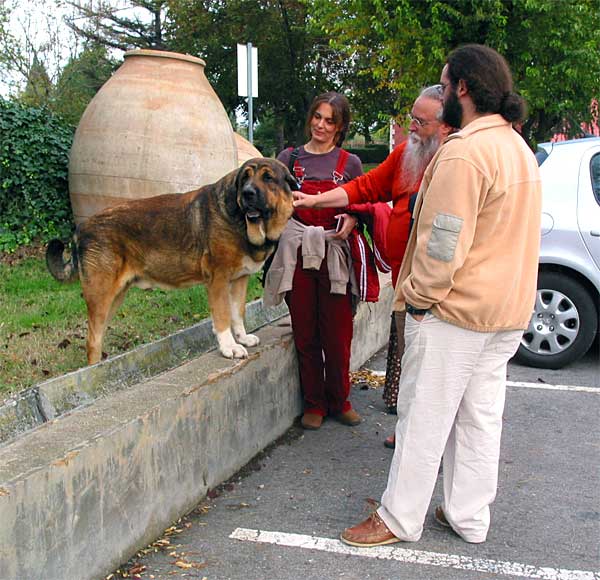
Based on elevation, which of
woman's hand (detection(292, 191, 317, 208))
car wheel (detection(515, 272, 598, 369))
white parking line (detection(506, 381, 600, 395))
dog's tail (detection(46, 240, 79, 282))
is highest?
woman's hand (detection(292, 191, 317, 208))

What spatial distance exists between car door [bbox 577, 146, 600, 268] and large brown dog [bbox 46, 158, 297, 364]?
10.6ft

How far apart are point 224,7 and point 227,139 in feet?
85.5

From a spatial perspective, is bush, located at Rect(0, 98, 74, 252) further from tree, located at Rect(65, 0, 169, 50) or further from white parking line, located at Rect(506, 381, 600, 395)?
tree, located at Rect(65, 0, 169, 50)

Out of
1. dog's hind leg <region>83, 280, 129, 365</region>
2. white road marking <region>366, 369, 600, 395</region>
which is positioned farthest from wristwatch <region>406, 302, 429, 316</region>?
white road marking <region>366, 369, 600, 395</region>

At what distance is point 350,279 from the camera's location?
5027 mm

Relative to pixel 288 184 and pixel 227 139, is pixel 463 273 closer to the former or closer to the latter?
pixel 288 184

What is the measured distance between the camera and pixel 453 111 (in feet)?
10.9

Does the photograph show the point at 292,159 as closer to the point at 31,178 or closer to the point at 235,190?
the point at 235,190

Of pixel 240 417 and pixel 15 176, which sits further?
pixel 15 176

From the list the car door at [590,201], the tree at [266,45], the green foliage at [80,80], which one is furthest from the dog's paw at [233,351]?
the tree at [266,45]

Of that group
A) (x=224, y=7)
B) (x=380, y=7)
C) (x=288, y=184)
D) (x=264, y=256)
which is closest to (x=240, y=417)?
(x=264, y=256)

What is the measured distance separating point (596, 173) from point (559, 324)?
1.43m

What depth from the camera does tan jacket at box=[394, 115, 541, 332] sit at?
309 centimetres

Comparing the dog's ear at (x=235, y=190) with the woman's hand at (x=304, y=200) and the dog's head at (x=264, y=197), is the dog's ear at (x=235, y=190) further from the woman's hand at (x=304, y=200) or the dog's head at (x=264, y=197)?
the woman's hand at (x=304, y=200)
